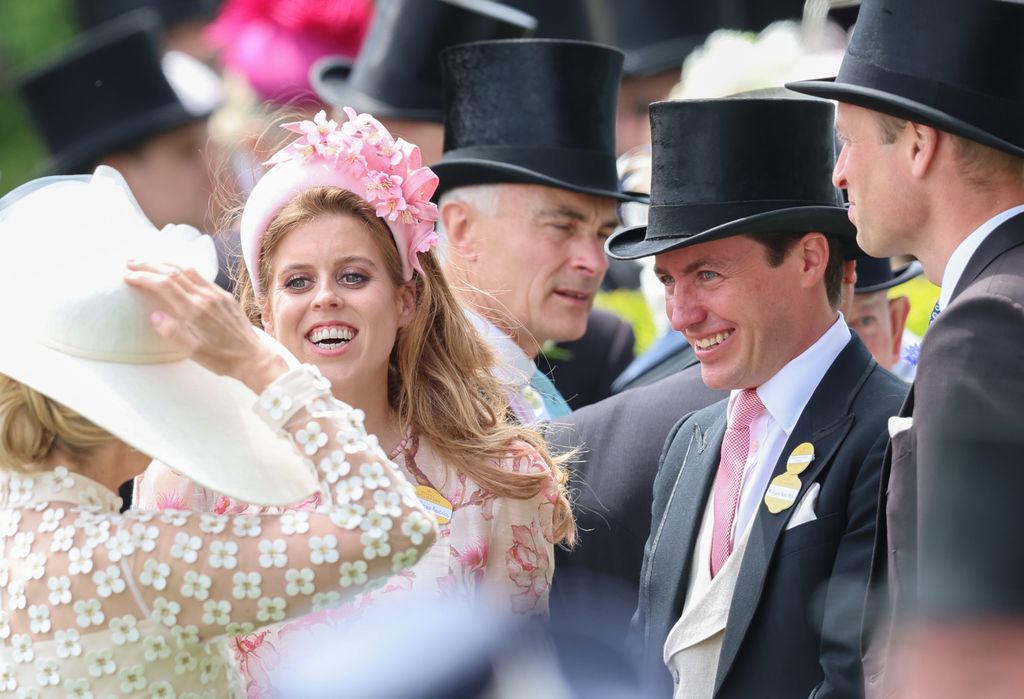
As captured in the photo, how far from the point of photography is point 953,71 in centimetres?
307

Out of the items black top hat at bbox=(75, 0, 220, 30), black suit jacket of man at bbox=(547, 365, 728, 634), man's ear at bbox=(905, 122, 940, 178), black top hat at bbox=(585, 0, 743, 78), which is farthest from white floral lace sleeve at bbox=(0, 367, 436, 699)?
black top hat at bbox=(75, 0, 220, 30)

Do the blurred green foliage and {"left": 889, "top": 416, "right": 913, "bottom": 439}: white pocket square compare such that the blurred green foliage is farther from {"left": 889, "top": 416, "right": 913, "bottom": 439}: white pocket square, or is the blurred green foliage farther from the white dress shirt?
{"left": 889, "top": 416, "right": 913, "bottom": 439}: white pocket square

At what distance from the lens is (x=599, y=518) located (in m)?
4.46

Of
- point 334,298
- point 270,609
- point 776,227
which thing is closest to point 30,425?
point 270,609

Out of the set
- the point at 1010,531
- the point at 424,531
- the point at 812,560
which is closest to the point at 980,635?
the point at 1010,531

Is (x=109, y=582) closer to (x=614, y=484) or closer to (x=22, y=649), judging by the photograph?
(x=22, y=649)

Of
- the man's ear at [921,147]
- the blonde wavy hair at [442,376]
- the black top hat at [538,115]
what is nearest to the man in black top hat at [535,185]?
the black top hat at [538,115]

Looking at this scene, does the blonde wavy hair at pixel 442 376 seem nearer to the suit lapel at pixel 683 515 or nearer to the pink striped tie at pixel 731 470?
the suit lapel at pixel 683 515

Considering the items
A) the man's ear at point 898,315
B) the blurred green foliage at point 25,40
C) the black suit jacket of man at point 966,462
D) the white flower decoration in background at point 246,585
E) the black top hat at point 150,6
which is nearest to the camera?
the black suit jacket of man at point 966,462

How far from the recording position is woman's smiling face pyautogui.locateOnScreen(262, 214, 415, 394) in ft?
12.3

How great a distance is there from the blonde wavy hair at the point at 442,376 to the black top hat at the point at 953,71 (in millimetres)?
1224

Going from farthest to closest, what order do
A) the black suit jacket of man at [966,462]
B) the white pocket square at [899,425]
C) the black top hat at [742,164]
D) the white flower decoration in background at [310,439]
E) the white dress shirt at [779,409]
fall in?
the black top hat at [742,164], the white dress shirt at [779,409], the white pocket square at [899,425], the white flower decoration in background at [310,439], the black suit jacket of man at [966,462]

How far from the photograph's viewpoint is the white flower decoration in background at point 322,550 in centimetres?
270

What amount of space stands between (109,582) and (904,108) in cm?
170
